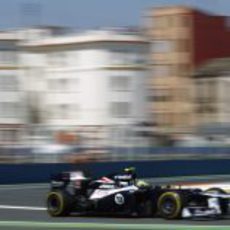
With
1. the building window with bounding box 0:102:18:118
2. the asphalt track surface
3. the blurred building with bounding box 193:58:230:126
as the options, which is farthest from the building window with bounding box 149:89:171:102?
the asphalt track surface

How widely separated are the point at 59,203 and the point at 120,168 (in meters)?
18.8

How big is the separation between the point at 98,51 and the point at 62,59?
4.53 m

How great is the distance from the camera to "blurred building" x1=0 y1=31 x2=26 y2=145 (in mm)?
69463

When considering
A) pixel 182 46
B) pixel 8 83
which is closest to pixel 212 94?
pixel 182 46

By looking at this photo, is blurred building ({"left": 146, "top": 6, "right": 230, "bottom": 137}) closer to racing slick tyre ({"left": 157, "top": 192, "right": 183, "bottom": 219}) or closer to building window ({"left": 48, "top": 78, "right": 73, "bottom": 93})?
building window ({"left": 48, "top": 78, "right": 73, "bottom": 93})

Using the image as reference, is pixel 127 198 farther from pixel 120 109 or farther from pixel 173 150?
pixel 120 109

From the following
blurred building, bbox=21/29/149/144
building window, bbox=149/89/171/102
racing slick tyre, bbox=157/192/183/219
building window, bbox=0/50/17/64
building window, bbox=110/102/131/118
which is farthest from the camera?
building window, bbox=149/89/171/102

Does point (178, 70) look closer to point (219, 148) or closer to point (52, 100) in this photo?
point (52, 100)

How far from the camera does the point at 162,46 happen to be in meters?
94.2

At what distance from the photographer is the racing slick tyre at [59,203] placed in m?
15.2

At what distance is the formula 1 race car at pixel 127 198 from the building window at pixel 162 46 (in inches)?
3078

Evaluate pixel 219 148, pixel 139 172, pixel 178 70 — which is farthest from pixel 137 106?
pixel 139 172

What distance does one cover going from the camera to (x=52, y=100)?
241 ft

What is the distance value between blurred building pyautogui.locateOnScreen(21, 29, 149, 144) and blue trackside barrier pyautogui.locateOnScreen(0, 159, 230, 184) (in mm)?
31678
